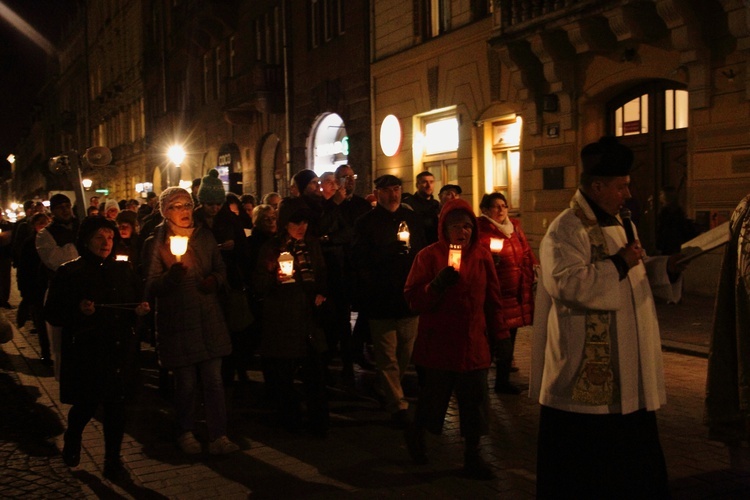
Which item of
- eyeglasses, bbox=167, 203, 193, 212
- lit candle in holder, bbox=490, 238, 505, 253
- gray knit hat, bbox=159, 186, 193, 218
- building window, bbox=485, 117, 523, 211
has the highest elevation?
building window, bbox=485, 117, 523, 211

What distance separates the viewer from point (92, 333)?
229 inches

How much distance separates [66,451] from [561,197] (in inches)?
476

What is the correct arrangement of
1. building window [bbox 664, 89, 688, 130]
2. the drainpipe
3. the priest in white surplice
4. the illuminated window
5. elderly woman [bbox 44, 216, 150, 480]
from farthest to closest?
1. the drainpipe
2. the illuminated window
3. building window [bbox 664, 89, 688, 130]
4. elderly woman [bbox 44, 216, 150, 480]
5. the priest in white surplice

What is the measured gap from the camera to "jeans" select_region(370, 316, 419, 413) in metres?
6.87

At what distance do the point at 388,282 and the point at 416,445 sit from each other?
1640 millimetres

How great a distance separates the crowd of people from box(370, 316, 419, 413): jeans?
1cm

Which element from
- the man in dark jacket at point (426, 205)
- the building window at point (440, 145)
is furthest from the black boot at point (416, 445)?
the building window at point (440, 145)

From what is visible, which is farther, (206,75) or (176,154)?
(176,154)

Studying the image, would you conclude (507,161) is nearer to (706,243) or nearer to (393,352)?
(393,352)

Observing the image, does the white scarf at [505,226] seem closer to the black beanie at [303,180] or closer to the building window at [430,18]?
the black beanie at [303,180]

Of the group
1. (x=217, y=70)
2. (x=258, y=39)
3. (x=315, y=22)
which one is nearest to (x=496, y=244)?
(x=315, y=22)

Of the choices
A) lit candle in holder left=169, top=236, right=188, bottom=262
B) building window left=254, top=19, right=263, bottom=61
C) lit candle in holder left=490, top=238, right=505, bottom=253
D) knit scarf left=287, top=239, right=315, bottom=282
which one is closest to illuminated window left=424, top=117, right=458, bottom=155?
building window left=254, top=19, right=263, bottom=61

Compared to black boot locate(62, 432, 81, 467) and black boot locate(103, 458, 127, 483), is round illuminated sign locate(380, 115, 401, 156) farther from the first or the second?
black boot locate(103, 458, 127, 483)

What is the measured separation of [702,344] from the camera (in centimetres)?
1002
